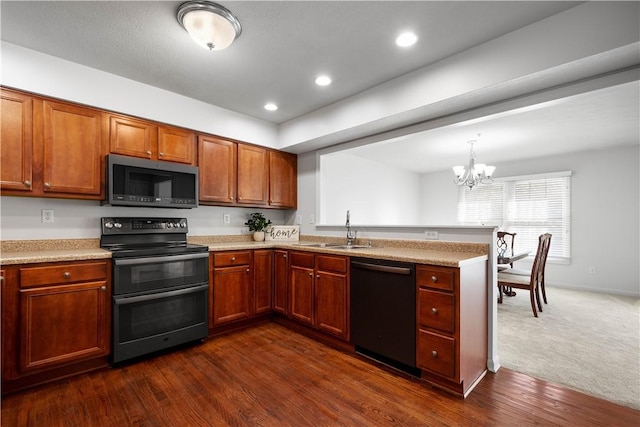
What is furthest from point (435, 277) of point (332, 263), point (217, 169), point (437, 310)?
point (217, 169)

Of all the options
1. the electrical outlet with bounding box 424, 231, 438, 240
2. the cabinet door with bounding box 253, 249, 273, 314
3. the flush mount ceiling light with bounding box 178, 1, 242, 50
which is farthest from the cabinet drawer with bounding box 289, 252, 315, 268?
the flush mount ceiling light with bounding box 178, 1, 242, 50

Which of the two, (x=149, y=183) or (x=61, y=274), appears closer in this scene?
(x=61, y=274)

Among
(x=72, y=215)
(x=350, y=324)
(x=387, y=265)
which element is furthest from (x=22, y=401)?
(x=387, y=265)

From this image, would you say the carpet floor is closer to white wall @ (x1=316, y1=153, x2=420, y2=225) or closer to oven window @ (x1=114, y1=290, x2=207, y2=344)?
white wall @ (x1=316, y1=153, x2=420, y2=225)

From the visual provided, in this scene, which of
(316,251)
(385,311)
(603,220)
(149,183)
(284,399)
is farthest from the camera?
(603,220)

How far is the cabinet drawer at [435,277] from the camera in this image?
6.72 ft

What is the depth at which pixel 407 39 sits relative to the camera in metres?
2.16

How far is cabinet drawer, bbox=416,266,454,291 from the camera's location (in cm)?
205

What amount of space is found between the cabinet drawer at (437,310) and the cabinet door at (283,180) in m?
2.41

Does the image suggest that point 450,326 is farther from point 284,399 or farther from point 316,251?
point 316,251

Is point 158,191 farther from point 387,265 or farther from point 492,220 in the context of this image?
point 492,220

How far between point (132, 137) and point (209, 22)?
5.00 feet

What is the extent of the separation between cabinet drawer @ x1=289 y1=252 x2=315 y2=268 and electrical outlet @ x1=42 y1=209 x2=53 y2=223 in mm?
2196

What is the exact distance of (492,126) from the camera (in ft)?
13.5
